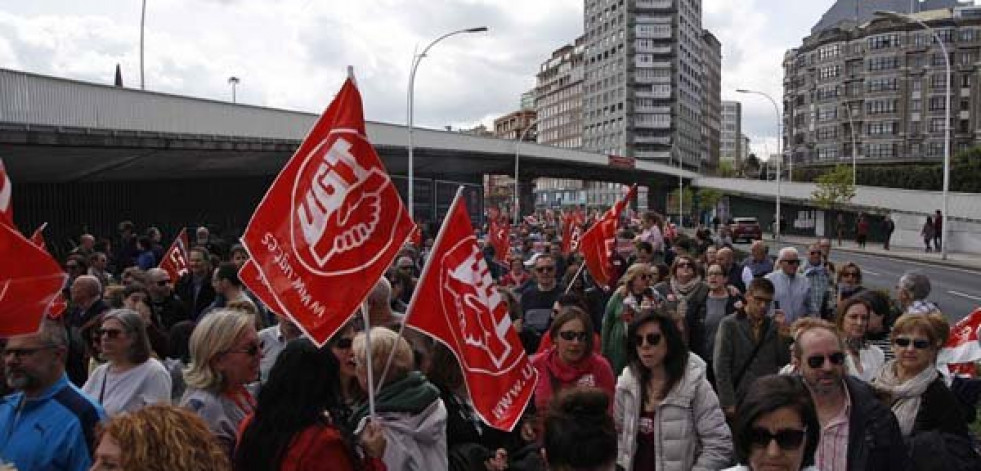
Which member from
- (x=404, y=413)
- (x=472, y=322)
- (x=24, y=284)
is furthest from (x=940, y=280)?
(x=24, y=284)

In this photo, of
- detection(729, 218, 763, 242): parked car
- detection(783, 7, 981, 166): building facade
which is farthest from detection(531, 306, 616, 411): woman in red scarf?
detection(783, 7, 981, 166): building facade

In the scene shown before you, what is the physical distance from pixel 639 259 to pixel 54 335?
769 cm

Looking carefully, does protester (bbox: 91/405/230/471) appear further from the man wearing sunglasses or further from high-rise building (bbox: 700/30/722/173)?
high-rise building (bbox: 700/30/722/173)

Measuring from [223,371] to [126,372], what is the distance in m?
0.91

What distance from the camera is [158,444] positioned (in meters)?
2.48

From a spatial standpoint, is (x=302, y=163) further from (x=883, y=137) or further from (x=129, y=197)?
(x=883, y=137)

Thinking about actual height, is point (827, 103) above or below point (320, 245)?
above

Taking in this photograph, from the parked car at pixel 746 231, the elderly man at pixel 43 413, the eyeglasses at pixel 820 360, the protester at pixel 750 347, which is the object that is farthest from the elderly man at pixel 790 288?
the parked car at pixel 746 231

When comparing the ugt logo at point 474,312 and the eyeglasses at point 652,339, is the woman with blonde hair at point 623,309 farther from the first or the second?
the ugt logo at point 474,312

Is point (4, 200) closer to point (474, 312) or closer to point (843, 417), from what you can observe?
point (474, 312)

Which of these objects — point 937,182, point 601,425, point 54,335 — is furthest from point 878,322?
point 937,182

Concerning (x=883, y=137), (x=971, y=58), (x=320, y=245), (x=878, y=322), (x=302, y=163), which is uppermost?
(x=971, y=58)

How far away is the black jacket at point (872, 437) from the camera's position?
133 inches

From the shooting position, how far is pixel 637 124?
425 ft
